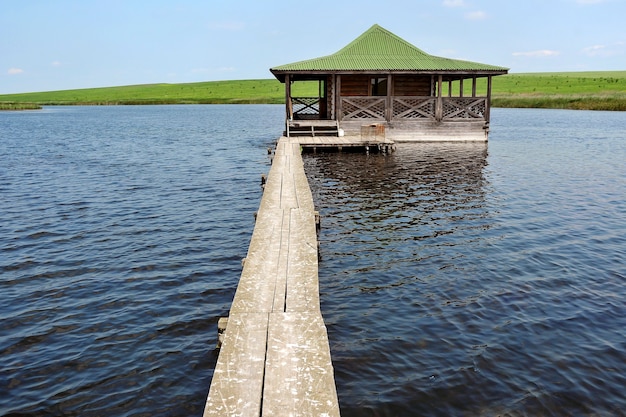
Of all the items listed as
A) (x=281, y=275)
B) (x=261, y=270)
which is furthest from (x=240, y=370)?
(x=261, y=270)

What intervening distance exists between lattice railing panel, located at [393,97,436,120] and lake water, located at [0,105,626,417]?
10.2m

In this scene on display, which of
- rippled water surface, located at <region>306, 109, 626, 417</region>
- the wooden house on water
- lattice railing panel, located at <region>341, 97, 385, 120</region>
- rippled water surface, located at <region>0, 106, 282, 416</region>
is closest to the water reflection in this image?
rippled water surface, located at <region>306, 109, 626, 417</region>

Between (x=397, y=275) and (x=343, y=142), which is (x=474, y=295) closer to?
(x=397, y=275)

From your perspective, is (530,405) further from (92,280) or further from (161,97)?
(161,97)

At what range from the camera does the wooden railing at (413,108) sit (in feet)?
102

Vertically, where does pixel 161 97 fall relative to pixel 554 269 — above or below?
above

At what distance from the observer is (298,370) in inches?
215

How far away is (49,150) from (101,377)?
33.8m

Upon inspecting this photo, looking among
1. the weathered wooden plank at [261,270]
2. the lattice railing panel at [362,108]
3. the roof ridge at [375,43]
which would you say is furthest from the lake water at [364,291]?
the roof ridge at [375,43]

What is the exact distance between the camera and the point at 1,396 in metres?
6.64

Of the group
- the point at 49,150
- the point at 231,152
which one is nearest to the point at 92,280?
the point at 231,152

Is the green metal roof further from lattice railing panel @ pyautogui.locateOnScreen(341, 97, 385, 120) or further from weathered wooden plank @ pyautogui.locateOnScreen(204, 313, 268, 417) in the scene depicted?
weathered wooden plank @ pyautogui.locateOnScreen(204, 313, 268, 417)

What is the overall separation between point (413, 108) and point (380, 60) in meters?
3.54

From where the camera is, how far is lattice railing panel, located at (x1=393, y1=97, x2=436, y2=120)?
31.0 metres
